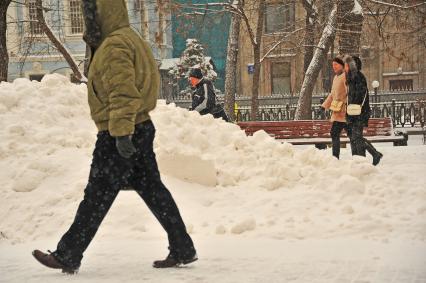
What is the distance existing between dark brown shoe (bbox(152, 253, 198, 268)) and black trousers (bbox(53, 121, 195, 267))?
12 cm

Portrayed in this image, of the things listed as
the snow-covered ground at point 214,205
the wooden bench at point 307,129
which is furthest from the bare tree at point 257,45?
the snow-covered ground at point 214,205

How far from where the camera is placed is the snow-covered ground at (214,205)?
480 centimetres

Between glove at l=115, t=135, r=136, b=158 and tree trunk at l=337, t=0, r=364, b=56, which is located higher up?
tree trunk at l=337, t=0, r=364, b=56

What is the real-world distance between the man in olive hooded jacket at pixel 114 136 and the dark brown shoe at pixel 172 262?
23 millimetres

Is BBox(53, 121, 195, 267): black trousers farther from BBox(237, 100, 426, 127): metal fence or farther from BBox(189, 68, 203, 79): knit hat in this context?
BBox(237, 100, 426, 127): metal fence

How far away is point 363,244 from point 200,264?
153 cm

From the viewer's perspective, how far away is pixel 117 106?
4254mm

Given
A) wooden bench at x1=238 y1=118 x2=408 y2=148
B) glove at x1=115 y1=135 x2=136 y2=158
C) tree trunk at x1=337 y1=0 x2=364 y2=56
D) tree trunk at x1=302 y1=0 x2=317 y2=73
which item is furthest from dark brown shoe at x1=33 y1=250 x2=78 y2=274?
tree trunk at x1=302 y1=0 x2=317 y2=73

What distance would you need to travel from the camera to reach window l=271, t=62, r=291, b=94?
150 ft

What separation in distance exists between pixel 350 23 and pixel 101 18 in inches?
600

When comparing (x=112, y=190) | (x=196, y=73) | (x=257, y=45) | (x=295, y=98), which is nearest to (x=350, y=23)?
(x=257, y=45)

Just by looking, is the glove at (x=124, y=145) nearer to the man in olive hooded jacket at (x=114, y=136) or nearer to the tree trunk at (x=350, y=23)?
the man in olive hooded jacket at (x=114, y=136)

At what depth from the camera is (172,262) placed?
467 cm

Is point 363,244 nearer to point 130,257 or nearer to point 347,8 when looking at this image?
point 130,257
